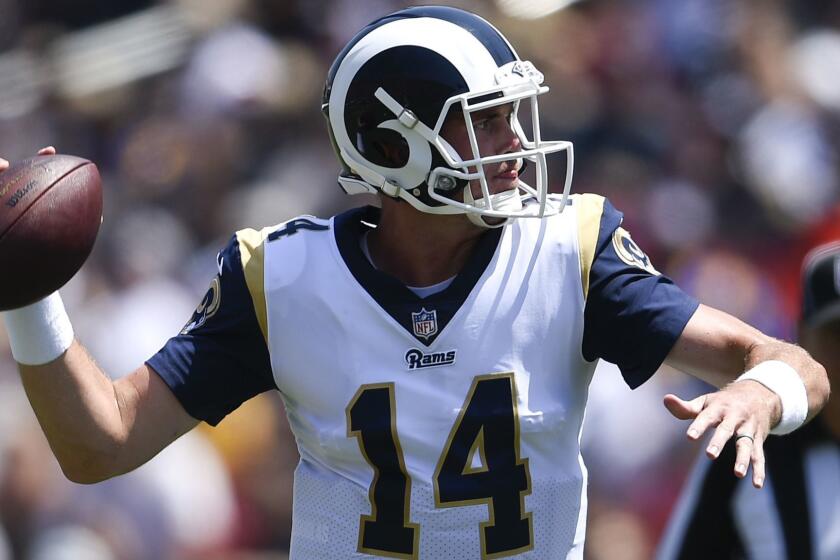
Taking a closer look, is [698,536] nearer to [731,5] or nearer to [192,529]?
[192,529]

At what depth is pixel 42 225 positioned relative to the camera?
2484mm

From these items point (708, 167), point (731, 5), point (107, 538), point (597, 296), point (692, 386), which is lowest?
point (107, 538)

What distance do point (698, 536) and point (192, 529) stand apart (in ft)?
9.15

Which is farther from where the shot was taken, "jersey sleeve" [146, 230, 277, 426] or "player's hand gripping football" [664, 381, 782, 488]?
"jersey sleeve" [146, 230, 277, 426]

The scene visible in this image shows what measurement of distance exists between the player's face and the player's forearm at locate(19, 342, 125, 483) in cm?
81

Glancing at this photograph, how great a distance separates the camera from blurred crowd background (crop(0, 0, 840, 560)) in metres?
5.54

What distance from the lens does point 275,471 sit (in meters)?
5.72

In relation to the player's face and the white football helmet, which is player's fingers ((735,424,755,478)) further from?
the player's face

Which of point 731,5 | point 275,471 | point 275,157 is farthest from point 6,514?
point 731,5

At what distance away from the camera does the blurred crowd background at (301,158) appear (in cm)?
554

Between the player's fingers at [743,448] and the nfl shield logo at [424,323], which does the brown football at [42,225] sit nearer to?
the nfl shield logo at [424,323]

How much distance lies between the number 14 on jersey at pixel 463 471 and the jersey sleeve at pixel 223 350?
0.25 metres

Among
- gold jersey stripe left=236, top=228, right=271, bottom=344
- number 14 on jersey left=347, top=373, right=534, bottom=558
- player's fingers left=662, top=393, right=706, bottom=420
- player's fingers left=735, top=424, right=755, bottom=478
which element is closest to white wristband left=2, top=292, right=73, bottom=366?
gold jersey stripe left=236, top=228, right=271, bottom=344

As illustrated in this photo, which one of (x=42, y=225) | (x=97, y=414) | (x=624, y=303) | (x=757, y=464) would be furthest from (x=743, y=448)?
(x=42, y=225)
